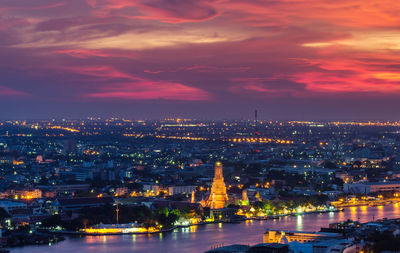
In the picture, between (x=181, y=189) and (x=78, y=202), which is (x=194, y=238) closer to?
(x=78, y=202)

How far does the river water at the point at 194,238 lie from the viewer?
15070mm

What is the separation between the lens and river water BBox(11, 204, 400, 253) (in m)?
15.1

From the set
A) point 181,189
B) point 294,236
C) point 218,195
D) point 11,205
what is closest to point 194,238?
point 294,236

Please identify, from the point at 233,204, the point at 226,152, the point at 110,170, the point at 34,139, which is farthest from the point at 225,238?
the point at 34,139

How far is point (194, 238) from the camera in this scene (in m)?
16.2

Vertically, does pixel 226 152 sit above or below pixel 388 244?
above

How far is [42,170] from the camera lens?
33.0 metres

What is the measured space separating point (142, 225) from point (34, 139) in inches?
1546

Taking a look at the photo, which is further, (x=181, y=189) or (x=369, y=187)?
(x=369, y=187)

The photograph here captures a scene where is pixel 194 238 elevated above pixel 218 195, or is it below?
below

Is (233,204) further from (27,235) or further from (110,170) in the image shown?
(110,170)

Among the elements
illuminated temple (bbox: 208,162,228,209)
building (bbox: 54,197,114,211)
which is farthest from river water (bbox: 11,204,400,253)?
building (bbox: 54,197,114,211)

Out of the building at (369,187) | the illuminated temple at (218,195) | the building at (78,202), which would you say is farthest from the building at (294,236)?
the building at (369,187)

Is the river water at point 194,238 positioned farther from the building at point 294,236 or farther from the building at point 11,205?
the building at point 11,205
